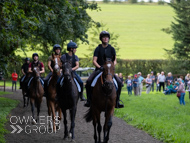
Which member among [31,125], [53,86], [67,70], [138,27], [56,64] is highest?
[67,70]

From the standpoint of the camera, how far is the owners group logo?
13711mm

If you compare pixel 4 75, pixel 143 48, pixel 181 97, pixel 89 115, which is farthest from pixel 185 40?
pixel 143 48

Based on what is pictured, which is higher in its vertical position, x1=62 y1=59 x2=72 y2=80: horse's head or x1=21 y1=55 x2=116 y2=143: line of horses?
x1=62 y1=59 x2=72 y2=80: horse's head

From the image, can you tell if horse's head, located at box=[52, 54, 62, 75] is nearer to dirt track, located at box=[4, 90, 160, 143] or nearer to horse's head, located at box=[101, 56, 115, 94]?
dirt track, located at box=[4, 90, 160, 143]

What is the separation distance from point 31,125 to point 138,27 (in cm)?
9623

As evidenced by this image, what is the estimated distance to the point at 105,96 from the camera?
36.4ft

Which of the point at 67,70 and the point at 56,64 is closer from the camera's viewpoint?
the point at 67,70

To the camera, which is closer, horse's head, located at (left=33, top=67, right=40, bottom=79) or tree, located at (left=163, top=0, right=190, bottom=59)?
horse's head, located at (left=33, top=67, right=40, bottom=79)

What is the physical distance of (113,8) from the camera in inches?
5212

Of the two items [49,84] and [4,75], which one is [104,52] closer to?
[49,84]

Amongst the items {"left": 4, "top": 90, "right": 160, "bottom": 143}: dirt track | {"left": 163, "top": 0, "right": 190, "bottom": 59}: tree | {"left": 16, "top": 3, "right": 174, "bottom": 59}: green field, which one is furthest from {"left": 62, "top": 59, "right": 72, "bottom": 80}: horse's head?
{"left": 16, "top": 3, "right": 174, "bottom": 59}: green field

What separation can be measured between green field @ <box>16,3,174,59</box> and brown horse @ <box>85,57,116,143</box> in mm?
61965

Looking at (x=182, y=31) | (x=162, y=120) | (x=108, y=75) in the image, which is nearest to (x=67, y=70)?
(x=108, y=75)

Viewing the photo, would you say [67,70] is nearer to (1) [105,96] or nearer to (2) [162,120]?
(1) [105,96]
